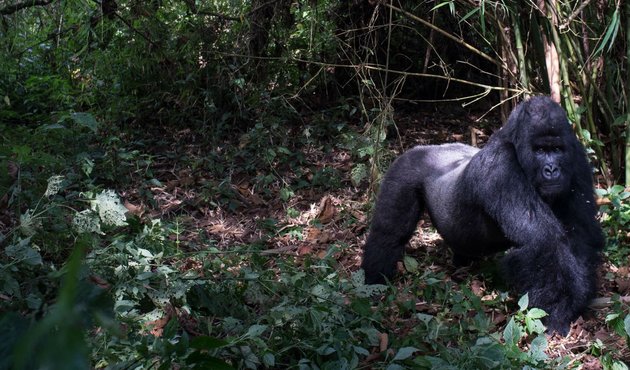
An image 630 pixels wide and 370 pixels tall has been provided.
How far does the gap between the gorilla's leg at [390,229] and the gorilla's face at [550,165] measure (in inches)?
33.2

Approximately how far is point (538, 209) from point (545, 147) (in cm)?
28

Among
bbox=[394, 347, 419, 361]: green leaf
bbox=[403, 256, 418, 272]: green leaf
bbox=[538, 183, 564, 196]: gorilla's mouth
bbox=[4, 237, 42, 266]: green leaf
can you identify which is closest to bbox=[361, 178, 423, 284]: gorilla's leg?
bbox=[403, 256, 418, 272]: green leaf

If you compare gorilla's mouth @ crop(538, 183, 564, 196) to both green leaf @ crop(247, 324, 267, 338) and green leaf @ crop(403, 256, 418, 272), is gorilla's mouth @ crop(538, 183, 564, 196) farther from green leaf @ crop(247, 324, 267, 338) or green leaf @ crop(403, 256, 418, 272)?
green leaf @ crop(247, 324, 267, 338)

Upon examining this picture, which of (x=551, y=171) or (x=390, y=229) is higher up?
(x=551, y=171)

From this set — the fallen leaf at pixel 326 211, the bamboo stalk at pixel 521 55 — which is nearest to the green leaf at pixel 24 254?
the fallen leaf at pixel 326 211

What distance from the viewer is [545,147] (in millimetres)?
3189

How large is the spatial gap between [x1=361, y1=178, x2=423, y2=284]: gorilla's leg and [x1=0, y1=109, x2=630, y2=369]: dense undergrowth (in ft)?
0.50

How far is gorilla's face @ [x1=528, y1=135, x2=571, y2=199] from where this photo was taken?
316 cm

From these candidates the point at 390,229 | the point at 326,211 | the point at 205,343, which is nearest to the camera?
the point at 205,343

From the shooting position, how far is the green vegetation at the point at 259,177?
266 centimetres

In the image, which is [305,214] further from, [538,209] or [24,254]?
[24,254]

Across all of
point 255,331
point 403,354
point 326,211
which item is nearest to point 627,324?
point 403,354

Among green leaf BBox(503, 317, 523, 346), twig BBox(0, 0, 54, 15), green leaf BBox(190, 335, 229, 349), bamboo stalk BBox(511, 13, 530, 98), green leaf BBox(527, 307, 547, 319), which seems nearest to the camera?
green leaf BBox(190, 335, 229, 349)

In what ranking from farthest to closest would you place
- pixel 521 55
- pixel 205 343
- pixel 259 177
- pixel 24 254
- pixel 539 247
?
pixel 259 177, pixel 521 55, pixel 539 247, pixel 24 254, pixel 205 343
